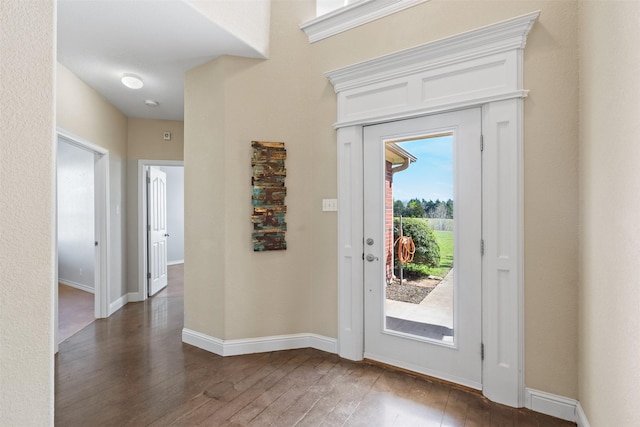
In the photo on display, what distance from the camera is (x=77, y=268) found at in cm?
546

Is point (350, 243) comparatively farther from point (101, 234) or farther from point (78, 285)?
point (78, 285)

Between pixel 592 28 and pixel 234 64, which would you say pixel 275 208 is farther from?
pixel 592 28

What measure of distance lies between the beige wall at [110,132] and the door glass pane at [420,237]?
307cm

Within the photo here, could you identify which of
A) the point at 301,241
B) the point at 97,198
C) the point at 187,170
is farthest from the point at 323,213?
the point at 97,198

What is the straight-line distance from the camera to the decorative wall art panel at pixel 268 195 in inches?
115

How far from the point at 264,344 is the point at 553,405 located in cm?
213

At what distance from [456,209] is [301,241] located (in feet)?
4.44

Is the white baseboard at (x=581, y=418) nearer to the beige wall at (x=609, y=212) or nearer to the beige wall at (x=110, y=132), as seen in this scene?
the beige wall at (x=609, y=212)

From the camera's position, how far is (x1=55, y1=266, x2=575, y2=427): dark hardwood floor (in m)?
2.00

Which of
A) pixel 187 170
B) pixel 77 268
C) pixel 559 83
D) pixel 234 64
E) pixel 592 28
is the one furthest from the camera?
pixel 77 268

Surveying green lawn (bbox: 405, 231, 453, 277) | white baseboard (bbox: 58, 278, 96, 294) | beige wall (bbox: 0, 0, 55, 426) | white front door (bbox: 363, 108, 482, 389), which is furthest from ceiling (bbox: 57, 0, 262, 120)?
white baseboard (bbox: 58, 278, 96, 294)

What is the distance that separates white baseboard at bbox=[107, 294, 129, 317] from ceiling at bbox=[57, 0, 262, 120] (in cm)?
253

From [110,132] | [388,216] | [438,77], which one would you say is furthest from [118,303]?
[438,77]

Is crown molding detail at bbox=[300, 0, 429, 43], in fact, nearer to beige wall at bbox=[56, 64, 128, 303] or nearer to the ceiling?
the ceiling
